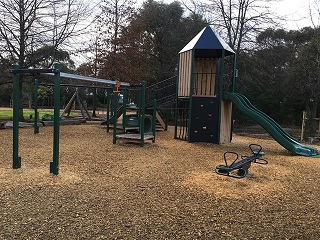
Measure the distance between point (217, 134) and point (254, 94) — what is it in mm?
15318

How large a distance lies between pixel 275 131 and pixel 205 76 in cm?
363

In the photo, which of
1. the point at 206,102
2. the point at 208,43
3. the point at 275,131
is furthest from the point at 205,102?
the point at 275,131

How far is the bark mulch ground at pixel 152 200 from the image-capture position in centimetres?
322

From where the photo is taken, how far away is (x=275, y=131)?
9.11 metres

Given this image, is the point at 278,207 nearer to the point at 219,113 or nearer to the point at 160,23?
the point at 219,113

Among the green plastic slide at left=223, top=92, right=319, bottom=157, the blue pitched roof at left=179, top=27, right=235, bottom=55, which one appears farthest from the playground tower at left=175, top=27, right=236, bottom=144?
the green plastic slide at left=223, top=92, right=319, bottom=157

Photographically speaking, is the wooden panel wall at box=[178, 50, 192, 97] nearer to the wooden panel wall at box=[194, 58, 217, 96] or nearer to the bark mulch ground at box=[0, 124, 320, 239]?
the wooden panel wall at box=[194, 58, 217, 96]

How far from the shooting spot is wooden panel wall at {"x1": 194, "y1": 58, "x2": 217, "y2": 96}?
37.6 ft

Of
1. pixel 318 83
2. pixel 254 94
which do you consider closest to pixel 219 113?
pixel 318 83

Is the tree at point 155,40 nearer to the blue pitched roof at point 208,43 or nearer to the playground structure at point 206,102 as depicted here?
the playground structure at point 206,102

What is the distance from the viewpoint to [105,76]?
20.2 m

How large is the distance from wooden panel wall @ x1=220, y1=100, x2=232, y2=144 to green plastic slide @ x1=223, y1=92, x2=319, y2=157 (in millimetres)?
605

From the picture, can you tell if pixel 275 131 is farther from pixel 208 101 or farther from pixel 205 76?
pixel 205 76

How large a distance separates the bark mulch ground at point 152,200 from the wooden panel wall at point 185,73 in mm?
4044
